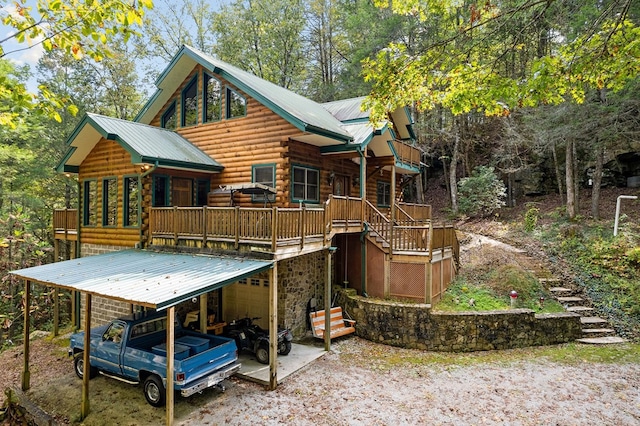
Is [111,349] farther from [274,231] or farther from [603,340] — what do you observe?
[603,340]

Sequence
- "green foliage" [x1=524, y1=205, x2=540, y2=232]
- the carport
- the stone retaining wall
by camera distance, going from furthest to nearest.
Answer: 1. "green foliage" [x1=524, y1=205, x2=540, y2=232]
2. the stone retaining wall
3. the carport

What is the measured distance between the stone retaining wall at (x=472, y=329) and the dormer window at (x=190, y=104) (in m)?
11.3

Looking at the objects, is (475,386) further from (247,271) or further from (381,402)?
(247,271)

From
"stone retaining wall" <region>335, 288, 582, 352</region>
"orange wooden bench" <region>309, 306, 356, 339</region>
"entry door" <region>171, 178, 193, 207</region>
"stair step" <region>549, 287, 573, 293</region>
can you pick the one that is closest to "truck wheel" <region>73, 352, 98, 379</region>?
"entry door" <region>171, 178, 193, 207</region>

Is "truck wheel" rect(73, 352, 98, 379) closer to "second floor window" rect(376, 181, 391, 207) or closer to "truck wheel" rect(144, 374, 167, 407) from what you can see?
"truck wheel" rect(144, 374, 167, 407)

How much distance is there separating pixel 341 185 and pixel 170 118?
27.6ft

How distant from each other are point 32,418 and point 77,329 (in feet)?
23.0

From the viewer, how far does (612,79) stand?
24.0 feet

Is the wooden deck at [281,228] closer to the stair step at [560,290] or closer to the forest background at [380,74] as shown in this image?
the forest background at [380,74]

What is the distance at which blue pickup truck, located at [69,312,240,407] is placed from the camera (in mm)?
7665

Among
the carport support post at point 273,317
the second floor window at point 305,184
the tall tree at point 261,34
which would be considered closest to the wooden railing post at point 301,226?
the carport support post at point 273,317

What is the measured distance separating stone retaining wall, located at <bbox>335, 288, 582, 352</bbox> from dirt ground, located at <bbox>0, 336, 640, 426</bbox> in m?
0.54

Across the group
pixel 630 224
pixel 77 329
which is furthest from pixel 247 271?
pixel 630 224

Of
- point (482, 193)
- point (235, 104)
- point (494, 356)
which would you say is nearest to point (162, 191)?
point (235, 104)
